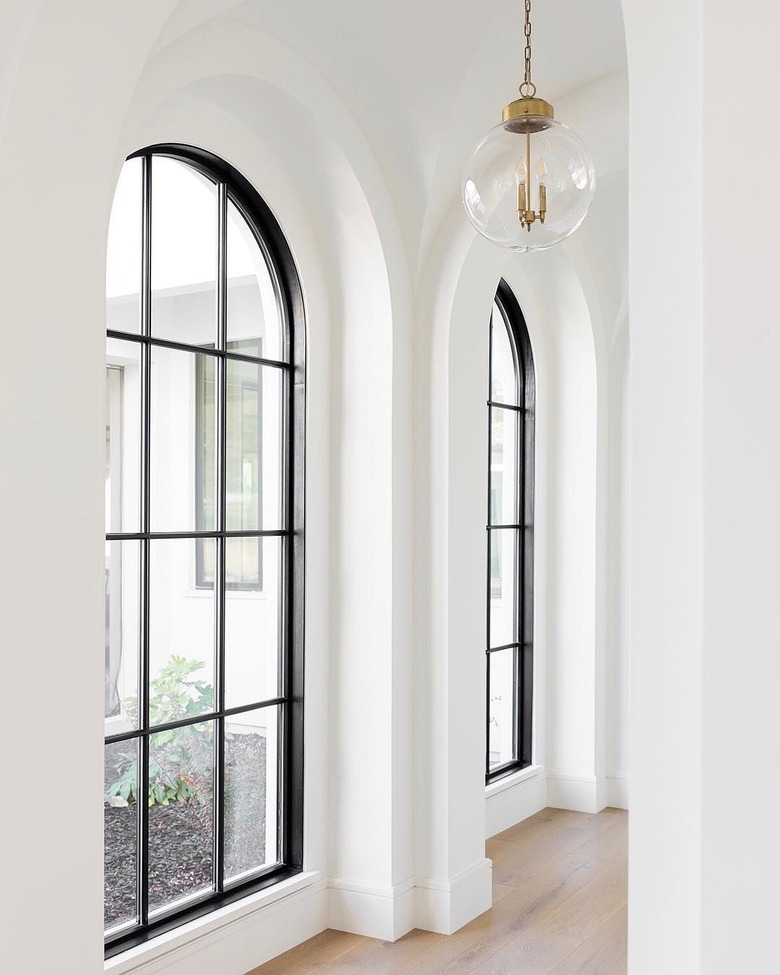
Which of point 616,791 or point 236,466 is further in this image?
point 616,791

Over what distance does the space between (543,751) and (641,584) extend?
14.9 feet

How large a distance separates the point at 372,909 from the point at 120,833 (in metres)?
1.03

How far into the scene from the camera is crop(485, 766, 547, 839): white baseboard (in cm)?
474

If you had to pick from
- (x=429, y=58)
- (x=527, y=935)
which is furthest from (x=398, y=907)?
(x=429, y=58)

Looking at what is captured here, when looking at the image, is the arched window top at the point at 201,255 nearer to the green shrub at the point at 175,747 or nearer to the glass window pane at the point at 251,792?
the green shrub at the point at 175,747

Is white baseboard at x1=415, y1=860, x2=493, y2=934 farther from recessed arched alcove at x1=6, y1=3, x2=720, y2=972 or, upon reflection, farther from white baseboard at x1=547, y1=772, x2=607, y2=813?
white baseboard at x1=547, y1=772, x2=607, y2=813

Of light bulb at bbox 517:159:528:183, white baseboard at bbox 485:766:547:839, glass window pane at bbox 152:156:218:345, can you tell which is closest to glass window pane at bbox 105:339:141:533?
glass window pane at bbox 152:156:218:345

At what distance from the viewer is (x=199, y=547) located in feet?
10.5

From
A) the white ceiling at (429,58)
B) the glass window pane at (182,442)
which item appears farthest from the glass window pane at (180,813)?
the white ceiling at (429,58)

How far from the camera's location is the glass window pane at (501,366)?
5035 mm

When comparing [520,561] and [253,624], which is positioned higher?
[520,561]

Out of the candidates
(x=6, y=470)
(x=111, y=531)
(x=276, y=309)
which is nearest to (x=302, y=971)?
(x=111, y=531)

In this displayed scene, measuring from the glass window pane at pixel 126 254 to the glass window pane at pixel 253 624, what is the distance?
0.82 metres

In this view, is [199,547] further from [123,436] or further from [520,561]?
[520,561]
